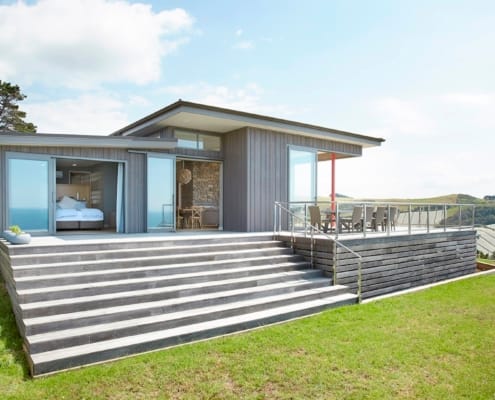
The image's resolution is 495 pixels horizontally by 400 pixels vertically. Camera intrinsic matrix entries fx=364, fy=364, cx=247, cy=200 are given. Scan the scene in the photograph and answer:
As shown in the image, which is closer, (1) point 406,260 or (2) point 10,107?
(1) point 406,260

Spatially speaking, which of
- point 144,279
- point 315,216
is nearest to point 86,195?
point 315,216

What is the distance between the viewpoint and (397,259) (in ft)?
29.2

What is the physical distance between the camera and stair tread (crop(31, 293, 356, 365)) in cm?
394

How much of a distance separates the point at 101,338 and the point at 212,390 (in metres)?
1.69

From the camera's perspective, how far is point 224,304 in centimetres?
571

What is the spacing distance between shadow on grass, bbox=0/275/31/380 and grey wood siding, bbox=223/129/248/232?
6.15 m

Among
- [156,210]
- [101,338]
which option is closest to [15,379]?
[101,338]

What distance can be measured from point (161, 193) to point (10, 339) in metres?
6.05

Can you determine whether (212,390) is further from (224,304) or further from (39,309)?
(39,309)

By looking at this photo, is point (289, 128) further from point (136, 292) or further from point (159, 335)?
point (159, 335)

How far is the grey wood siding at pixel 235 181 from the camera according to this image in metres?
10.5

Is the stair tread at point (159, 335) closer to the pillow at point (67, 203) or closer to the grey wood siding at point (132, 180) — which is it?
the grey wood siding at point (132, 180)

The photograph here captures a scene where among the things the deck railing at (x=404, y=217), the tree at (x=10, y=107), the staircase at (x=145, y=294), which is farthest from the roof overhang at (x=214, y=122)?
the tree at (x=10, y=107)

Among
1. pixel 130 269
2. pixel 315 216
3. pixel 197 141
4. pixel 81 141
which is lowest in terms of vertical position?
pixel 130 269
